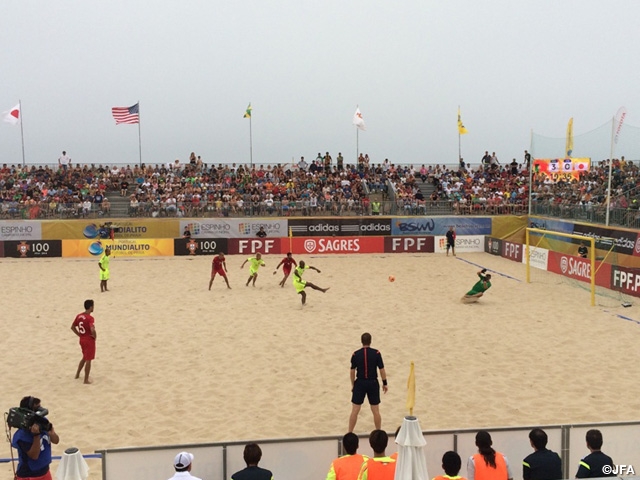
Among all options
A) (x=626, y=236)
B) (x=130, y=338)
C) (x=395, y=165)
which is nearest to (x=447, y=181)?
(x=395, y=165)

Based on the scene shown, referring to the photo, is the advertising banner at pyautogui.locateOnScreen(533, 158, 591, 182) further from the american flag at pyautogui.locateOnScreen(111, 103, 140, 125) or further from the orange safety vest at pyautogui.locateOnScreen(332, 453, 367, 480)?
the orange safety vest at pyautogui.locateOnScreen(332, 453, 367, 480)

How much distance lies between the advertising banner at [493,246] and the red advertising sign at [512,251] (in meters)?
0.49

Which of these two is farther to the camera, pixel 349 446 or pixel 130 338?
pixel 130 338

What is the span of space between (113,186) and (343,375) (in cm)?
2861

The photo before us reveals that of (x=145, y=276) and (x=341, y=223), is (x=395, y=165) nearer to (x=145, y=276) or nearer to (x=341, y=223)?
(x=341, y=223)

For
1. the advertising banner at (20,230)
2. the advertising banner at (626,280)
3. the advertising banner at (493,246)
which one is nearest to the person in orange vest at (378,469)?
the advertising banner at (626,280)

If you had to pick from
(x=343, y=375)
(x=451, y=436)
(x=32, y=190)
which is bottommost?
(x=343, y=375)

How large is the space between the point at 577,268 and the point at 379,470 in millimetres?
18744

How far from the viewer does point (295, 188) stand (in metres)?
36.0

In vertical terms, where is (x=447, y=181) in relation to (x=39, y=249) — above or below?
above

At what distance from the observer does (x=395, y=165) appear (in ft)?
132

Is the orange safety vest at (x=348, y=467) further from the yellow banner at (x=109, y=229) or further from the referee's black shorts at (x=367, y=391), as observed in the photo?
the yellow banner at (x=109, y=229)

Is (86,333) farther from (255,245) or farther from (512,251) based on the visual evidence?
(512,251)

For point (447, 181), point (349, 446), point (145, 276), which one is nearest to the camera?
point (349, 446)
